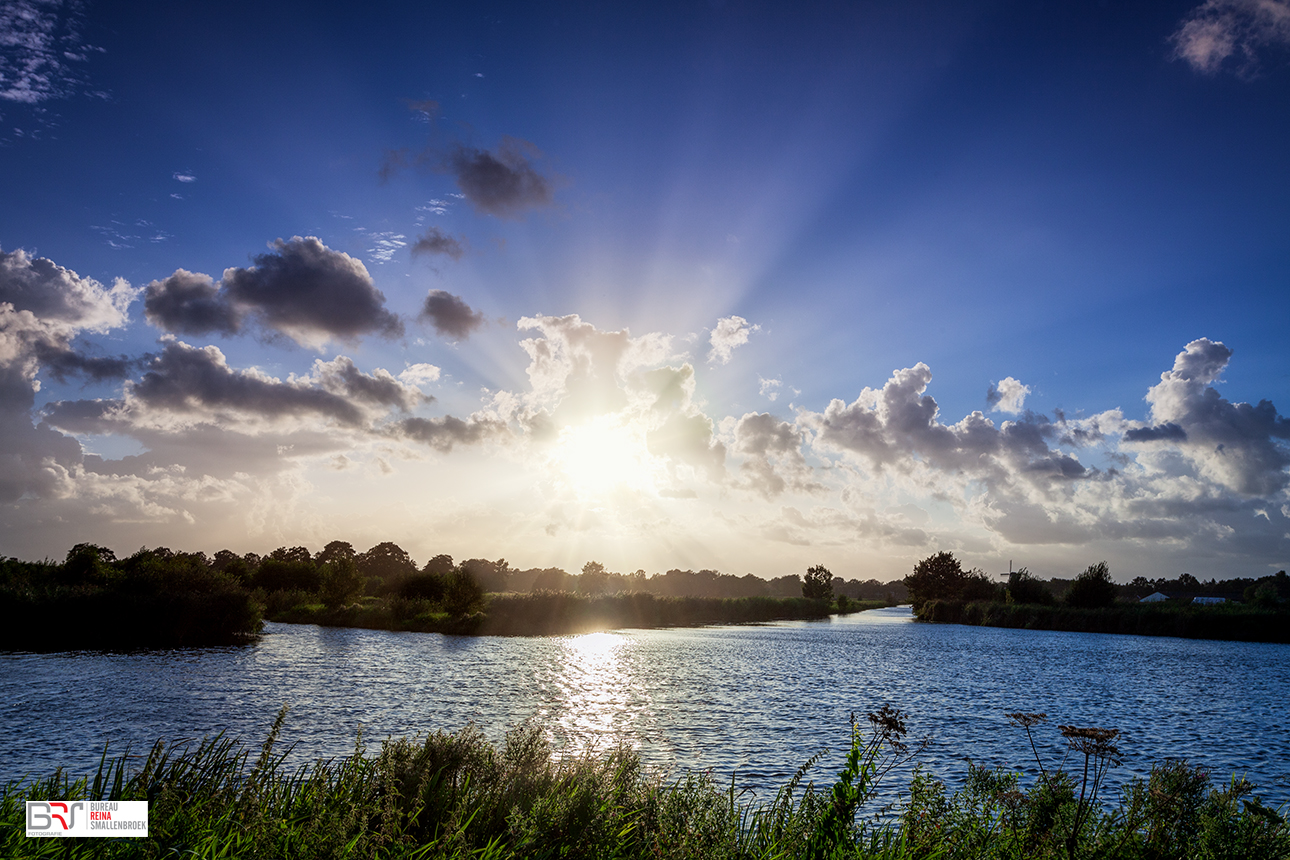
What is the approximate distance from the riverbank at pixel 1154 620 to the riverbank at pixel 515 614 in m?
54.0

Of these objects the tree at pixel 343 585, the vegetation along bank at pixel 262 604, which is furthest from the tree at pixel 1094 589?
the tree at pixel 343 585

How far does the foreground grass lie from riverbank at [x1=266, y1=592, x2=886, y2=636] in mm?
64037

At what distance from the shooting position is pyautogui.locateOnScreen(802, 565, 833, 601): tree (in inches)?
6673

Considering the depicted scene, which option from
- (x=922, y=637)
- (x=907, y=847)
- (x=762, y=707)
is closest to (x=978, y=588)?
(x=922, y=637)

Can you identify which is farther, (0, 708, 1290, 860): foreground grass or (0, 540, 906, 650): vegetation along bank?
(0, 540, 906, 650): vegetation along bank

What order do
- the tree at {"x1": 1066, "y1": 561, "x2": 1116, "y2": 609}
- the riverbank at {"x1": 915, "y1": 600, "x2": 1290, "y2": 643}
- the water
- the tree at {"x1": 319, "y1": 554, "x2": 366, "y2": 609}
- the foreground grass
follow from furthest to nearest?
1. the tree at {"x1": 1066, "y1": 561, "x2": 1116, "y2": 609}
2. the tree at {"x1": 319, "y1": 554, "x2": 366, "y2": 609}
3. the riverbank at {"x1": 915, "y1": 600, "x2": 1290, "y2": 643}
4. the water
5. the foreground grass

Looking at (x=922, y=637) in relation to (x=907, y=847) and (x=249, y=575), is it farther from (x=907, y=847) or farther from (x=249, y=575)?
(x=249, y=575)

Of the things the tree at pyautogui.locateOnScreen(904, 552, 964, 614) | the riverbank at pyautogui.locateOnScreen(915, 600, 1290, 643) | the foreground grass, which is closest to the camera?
the foreground grass

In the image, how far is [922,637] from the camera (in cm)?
8175

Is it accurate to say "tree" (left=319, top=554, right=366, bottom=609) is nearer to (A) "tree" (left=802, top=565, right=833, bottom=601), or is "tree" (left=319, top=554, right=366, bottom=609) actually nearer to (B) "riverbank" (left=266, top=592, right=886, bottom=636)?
(B) "riverbank" (left=266, top=592, right=886, bottom=636)

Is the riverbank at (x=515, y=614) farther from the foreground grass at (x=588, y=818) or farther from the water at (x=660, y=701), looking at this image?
the foreground grass at (x=588, y=818)

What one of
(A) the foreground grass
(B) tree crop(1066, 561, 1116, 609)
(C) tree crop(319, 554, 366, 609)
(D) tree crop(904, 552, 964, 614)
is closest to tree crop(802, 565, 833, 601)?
(D) tree crop(904, 552, 964, 614)

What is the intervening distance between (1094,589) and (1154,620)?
1428cm

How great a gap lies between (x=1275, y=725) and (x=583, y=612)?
215 feet
